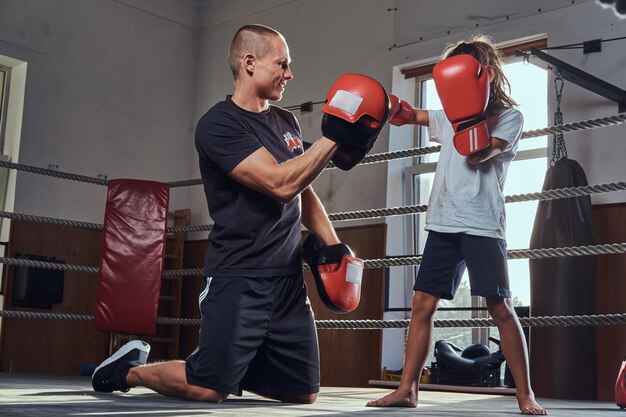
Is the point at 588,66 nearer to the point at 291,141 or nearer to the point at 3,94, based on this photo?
the point at 291,141

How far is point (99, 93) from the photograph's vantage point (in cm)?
594

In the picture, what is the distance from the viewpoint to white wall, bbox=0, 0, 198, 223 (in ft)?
18.1

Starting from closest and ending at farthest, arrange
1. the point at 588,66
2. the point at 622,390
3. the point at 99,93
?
the point at 622,390 < the point at 588,66 < the point at 99,93

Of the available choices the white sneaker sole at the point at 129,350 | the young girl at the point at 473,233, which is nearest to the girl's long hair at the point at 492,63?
the young girl at the point at 473,233

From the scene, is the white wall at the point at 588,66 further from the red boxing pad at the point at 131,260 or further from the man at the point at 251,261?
the man at the point at 251,261

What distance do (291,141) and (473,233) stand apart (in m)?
0.51

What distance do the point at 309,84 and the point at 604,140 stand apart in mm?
2279

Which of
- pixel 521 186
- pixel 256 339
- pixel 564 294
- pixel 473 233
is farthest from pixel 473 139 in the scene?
pixel 521 186

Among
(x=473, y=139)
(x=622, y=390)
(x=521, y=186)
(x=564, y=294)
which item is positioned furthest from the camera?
(x=521, y=186)

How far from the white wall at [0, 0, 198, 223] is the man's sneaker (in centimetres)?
363

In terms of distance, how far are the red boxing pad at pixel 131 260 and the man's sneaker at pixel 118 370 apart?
1143mm

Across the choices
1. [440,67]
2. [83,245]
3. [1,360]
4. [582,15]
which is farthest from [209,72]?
[440,67]

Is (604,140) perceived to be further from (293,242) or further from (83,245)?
(83,245)

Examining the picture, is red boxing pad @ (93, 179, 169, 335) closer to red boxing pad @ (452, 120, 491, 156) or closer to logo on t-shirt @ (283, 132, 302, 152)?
logo on t-shirt @ (283, 132, 302, 152)
